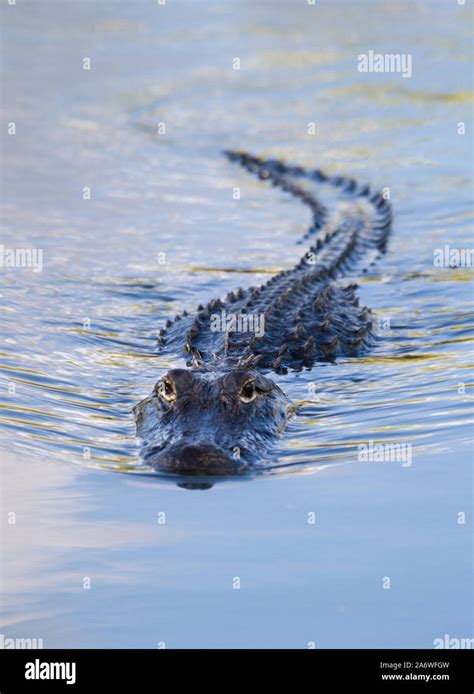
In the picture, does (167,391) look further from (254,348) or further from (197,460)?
(254,348)

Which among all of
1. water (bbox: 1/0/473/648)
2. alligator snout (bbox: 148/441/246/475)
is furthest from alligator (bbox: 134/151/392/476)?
water (bbox: 1/0/473/648)

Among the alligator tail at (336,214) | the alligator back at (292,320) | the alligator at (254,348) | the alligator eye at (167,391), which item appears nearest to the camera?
the alligator at (254,348)

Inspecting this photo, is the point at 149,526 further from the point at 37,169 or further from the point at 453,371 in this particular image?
the point at 37,169

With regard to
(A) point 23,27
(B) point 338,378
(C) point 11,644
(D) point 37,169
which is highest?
(A) point 23,27

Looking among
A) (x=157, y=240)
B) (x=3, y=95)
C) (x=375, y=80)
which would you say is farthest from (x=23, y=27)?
(x=157, y=240)

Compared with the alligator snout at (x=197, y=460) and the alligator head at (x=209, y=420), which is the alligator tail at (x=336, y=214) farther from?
the alligator snout at (x=197, y=460)

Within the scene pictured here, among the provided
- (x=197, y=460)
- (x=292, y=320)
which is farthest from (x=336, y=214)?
(x=197, y=460)

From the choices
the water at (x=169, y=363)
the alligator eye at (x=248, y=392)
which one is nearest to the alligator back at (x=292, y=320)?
the water at (x=169, y=363)
